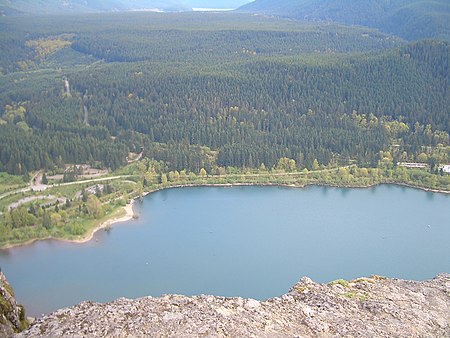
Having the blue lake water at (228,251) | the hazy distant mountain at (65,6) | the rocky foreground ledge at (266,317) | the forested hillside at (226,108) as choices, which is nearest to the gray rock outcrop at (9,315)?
the rocky foreground ledge at (266,317)

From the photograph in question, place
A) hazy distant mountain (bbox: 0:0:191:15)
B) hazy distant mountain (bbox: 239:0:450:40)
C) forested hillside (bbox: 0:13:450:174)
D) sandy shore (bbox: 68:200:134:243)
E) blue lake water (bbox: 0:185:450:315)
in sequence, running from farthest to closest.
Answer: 1. hazy distant mountain (bbox: 0:0:191:15)
2. hazy distant mountain (bbox: 239:0:450:40)
3. forested hillside (bbox: 0:13:450:174)
4. sandy shore (bbox: 68:200:134:243)
5. blue lake water (bbox: 0:185:450:315)

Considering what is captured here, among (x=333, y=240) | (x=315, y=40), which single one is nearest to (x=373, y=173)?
(x=333, y=240)

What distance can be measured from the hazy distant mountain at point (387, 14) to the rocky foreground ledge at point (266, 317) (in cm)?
9061

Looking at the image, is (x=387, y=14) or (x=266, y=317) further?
(x=387, y=14)

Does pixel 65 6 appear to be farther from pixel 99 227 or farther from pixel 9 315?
pixel 9 315

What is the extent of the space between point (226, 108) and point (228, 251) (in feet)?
91.8

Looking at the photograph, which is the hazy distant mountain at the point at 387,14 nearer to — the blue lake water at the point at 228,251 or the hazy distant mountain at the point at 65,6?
the hazy distant mountain at the point at 65,6

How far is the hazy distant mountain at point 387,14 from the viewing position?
101 meters

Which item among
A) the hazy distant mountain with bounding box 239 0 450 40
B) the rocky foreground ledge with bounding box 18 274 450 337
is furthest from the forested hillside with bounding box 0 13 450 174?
the rocky foreground ledge with bounding box 18 274 450 337

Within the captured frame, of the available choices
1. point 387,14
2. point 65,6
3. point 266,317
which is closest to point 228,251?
point 266,317

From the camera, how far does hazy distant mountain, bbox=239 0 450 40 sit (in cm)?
10069

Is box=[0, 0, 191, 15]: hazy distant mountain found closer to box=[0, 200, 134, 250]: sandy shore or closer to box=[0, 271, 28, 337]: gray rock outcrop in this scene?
box=[0, 200, 134, 250]: sandy shore

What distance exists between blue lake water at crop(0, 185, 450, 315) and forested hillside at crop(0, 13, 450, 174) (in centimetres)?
810

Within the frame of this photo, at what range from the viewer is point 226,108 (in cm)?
5434
